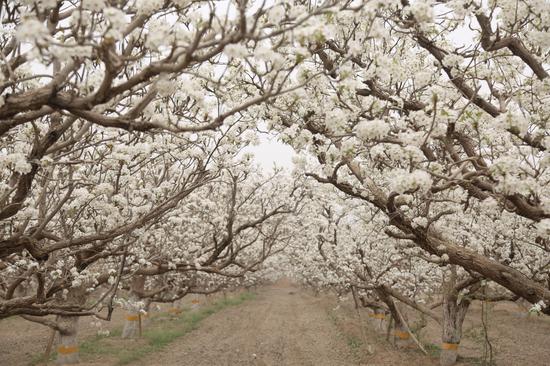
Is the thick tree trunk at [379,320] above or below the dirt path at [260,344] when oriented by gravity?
above

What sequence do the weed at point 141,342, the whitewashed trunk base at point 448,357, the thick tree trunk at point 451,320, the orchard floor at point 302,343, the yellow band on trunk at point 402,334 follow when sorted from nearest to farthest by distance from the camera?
the thick tree trunk at point 451,320 → the whitewashed trunk base at point 448,357 → the weed at point 141,342 → the orchard floor at point 302,343 → the yellow band on trunk at point 402,334

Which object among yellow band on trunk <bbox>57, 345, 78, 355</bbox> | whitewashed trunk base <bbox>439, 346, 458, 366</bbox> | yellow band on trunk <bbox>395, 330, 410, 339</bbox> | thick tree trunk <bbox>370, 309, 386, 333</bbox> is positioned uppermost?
thick tree trunk <bbox>370, 309, 386, 333</bbox>

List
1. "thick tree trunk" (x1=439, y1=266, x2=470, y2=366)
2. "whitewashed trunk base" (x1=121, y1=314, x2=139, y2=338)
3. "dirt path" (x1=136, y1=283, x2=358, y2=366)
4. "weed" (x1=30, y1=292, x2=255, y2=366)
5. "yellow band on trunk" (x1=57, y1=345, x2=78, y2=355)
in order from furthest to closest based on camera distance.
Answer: "whitewashed trunk base" (x1=121, y1=314, x2=139, y2=338), "dirt path" (x1=136, y1=283, x2=358, y2=366), "weed" (x1=30, y1=292, x2=255, y2=366), "thick tree trunk" (x1=439, y1=266, x2=470, y2=366), "yellow band on trunk" (x1=57, y1=345, x2=78, y2=355)

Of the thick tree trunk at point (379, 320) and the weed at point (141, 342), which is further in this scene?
the thick tree trunk at point (379, 320)

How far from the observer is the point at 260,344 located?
80.6 ft

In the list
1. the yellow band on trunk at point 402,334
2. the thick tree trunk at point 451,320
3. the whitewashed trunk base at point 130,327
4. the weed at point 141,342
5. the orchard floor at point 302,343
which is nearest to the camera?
the thick tree trunk at point 451,320

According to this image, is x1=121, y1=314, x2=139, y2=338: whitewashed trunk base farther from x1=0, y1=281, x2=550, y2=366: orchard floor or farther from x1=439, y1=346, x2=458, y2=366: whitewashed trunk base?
x1=439, y1=346, x2=458, y2=366: whitewashed trunk base

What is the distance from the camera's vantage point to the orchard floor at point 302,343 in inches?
801

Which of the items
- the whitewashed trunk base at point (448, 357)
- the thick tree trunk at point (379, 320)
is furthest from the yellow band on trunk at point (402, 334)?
the whitewashed trunk base at point (448, 357)

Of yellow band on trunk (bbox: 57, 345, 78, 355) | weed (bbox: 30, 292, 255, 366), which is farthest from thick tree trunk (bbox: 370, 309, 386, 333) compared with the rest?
yellow band on trunk (bbox: 57, 345, 78, 355)

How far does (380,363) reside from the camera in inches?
763

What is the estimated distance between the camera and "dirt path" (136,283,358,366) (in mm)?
20656

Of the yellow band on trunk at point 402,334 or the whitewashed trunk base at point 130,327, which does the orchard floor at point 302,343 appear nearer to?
the yellow band on trunk at point 402,334

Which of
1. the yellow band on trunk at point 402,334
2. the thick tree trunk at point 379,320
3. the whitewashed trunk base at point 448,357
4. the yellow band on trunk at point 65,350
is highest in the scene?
the thick tree trunk at point 379,320
